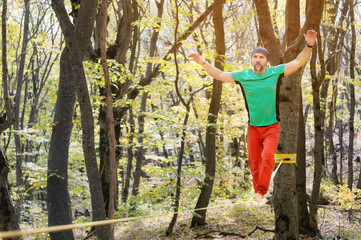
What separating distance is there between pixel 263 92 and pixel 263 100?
0.32ft

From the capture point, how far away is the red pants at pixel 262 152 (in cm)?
386

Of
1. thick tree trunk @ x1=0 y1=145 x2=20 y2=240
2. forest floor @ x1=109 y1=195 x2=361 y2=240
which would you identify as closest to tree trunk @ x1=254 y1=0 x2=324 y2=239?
forest floor @ x1=109 y1=195 x2=361 y2=240

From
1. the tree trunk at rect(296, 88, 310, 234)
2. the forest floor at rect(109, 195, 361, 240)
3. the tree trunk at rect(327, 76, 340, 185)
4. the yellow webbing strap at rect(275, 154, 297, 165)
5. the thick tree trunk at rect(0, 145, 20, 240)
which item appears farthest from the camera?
the tree trunk at rect(327, 76, 340, 185)

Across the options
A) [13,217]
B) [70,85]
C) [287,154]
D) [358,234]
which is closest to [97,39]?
[70,85]

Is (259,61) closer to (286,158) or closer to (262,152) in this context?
(262,152)

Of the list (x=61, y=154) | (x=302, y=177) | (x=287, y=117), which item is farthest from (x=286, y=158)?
(x=61, y=154)

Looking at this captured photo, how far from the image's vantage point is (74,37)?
3.99 metres

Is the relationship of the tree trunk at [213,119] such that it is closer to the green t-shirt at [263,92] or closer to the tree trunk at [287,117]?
the tree trunk at [287,117]

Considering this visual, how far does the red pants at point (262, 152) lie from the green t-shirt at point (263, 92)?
0.11m

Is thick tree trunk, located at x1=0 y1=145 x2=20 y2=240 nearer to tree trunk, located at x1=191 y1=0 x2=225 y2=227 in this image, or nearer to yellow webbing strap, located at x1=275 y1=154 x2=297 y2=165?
tree trunk, located at x1=191 y1=0 x2=225 y2=227

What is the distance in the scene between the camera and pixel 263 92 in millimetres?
3947

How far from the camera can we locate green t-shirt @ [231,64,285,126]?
3.92 meters

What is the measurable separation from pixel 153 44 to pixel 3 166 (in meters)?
6.23

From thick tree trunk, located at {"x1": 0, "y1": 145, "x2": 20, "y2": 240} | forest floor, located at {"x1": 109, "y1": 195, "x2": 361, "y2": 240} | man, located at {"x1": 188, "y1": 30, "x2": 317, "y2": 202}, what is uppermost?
man, located at {"x1": 188, "y1": 30, "x2": 317, "y2": 202}
